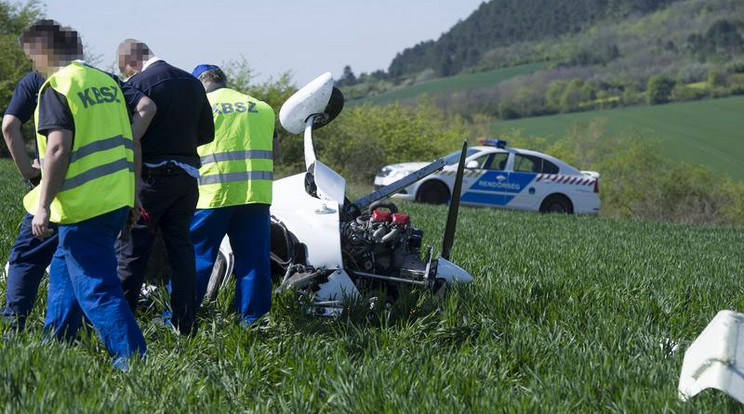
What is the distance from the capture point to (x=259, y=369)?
442cm

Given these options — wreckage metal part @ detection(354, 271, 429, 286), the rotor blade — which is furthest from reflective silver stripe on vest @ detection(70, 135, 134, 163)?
the rotor blade

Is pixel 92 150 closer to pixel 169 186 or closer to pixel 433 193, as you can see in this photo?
pixel 169 186

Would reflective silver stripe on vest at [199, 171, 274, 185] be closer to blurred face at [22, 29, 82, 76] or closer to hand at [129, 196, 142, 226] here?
hand at [129, 196, 142, 226]

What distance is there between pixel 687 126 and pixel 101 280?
63.3 m

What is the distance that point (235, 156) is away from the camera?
5781 mm

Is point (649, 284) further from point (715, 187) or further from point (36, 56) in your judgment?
point (715, 187)

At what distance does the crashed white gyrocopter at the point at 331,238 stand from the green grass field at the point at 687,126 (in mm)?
48278

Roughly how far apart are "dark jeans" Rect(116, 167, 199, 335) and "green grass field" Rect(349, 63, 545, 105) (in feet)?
253

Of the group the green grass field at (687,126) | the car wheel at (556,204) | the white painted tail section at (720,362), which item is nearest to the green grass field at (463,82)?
the green grass field at (687,126)

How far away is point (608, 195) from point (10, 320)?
98.0ft

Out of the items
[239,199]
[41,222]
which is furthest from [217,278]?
[41,222]

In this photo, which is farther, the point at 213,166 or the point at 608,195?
the point at 608,195

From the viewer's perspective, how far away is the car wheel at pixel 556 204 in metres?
21.4

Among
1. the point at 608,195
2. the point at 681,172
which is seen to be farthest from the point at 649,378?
the point at 608,195
